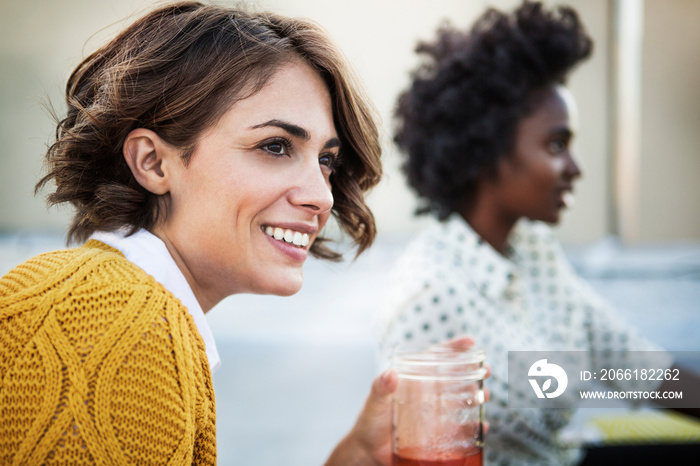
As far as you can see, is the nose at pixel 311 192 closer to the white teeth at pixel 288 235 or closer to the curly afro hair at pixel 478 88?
the white teeth at pixel 288 235

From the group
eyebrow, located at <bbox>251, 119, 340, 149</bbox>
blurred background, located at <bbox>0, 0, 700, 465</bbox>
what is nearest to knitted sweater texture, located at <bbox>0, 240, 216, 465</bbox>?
eyebrow, located at <bbox>251, 119, 340, 149</bbox>

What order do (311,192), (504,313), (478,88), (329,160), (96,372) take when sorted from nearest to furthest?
1. (96,372)
2. (311,192)
3. (329,160)
4. (504,313)
5. (478,88)

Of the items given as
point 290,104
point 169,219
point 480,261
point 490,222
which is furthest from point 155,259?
point 490,222

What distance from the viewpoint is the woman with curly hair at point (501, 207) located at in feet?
5.54

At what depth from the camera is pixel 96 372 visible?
77cm

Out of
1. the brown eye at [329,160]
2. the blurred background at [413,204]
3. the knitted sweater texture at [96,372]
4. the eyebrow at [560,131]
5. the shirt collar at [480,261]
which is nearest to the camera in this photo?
the knitted sweater texture at [96,372]

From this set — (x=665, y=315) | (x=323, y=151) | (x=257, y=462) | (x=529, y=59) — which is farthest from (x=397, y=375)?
(x=665, y=315)

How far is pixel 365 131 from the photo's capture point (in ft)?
4.27

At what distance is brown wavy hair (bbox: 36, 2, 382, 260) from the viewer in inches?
41.8

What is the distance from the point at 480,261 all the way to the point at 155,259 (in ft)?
3.62

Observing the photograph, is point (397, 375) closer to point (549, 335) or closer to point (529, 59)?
point (549, 335)

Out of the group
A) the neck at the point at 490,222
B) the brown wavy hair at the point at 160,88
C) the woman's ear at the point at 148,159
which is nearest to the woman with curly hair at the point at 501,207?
the neck at the point at 490,222

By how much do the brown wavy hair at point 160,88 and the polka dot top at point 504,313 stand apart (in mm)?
622

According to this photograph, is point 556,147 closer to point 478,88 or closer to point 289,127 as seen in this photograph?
point 478,88
